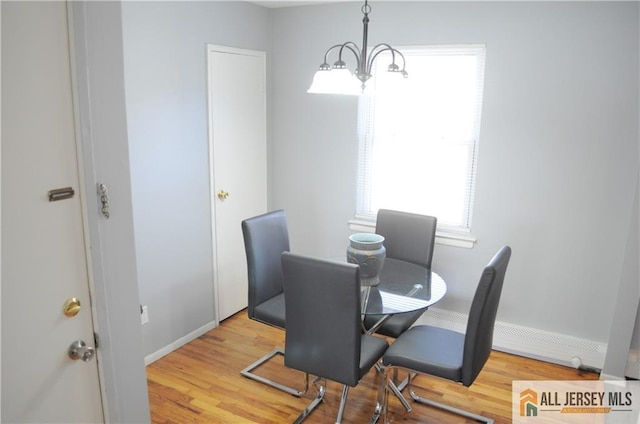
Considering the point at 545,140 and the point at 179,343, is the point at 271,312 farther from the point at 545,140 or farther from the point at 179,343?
the point at 545,140

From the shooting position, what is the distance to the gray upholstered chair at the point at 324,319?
225 cm

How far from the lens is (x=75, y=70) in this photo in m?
1.40

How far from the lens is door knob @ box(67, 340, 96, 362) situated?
1.49 m

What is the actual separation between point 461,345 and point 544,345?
1.16 meters

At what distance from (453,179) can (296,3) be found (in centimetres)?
179

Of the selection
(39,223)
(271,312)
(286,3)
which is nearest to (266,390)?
(271,312)

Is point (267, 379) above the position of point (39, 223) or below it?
below

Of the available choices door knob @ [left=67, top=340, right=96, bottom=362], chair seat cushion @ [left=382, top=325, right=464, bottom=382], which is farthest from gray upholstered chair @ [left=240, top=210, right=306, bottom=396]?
door knob @ [left=67, top=340, right=96, bottom=362]

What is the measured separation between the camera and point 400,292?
281 centimetres

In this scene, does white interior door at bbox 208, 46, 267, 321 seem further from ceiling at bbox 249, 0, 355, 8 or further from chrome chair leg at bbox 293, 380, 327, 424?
chrome chair leg at bbox 293, 380, 327, 424

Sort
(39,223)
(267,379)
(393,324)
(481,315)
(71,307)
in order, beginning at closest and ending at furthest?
(39,223)
(71,307)
(481,315)
(393,324)
(267,379)

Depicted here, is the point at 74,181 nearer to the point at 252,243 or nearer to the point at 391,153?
the point at 252,243

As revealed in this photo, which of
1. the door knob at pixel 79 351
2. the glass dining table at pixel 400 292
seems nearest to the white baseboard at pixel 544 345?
the glass dining table at pixel 400 292

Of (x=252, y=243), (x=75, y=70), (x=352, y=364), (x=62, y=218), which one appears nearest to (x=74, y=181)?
(x=62, y=218)
